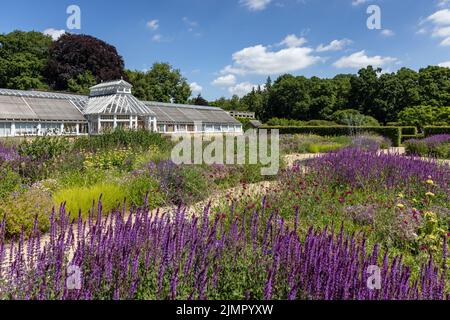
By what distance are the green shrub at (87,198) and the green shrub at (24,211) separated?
27 centimetres

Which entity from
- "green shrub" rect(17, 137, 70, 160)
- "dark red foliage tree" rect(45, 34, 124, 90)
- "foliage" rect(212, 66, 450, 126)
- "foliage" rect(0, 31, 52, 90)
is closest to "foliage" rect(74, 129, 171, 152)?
"green shrub" rect(17, 137, 70, 160)

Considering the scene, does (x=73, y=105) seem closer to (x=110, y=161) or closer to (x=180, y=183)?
(x=110, y=161)

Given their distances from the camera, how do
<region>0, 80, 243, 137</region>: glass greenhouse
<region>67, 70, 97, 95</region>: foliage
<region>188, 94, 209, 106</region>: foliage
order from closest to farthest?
1. <region>0, 80, 243, 137</region>: glass greenhouse
2. <region>67, 70, 97, 95</region>: foliage
3. <region>188, 94, 209, 106</region>: foliage

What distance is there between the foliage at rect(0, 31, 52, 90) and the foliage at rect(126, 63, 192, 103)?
11.0 metres

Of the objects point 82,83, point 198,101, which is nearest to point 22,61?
point 82,83

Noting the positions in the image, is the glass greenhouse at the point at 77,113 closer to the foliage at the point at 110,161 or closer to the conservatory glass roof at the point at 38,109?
the conservatory glass roof at the point at 38,109

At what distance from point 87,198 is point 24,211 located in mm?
893

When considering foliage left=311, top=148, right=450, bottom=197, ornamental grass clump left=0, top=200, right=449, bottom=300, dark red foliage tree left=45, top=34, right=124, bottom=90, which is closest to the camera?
ornamental grass clump left=0, top=200, right=449, bottom=300

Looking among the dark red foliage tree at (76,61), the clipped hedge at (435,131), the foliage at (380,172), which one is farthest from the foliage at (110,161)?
the dark red foliage tree at (76,61)

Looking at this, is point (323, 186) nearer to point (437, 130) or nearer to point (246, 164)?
point (246, 164)

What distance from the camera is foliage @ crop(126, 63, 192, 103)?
47.5 metres

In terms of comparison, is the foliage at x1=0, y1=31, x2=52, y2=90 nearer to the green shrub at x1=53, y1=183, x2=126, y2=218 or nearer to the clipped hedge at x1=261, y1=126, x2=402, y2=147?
the clipped hedge at x1=261, y1=126, x2=402, y2=147
